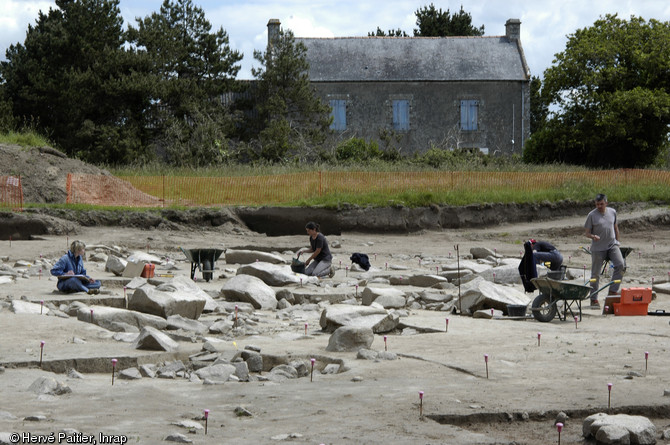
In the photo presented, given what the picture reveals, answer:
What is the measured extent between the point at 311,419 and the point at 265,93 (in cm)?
3941

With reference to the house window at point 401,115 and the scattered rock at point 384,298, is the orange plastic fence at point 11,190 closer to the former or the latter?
the scattered rock at point 384,298

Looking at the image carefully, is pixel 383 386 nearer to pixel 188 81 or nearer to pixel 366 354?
pixel 366 354

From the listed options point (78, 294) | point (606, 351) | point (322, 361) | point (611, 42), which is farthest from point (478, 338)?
point (611, 42)

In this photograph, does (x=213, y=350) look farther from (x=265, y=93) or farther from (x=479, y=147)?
(x=479, y=147)

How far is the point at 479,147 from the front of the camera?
156 feet

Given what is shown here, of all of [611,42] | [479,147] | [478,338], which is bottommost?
[478,338]

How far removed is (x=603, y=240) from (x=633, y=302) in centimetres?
123

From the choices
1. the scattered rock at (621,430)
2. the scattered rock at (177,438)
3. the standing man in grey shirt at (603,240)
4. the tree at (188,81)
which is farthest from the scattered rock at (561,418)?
the tree at (188,81)

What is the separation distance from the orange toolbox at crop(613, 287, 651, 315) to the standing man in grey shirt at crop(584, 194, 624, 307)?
712 millimetres

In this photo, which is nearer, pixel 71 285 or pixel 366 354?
pixel 366 354

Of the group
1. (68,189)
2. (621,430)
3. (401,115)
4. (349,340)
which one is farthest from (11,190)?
(621,430)

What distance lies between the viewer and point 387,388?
7621mm

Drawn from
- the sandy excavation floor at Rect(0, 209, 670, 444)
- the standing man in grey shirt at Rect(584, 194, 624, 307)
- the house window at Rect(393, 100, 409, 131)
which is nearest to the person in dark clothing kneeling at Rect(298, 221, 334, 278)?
the sandy excavation floor at Rect(0, 209, 670, 444)

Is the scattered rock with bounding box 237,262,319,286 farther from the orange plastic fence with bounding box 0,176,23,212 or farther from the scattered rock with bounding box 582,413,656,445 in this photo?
the orange plastic fence with bounding box 0,176,23,212
